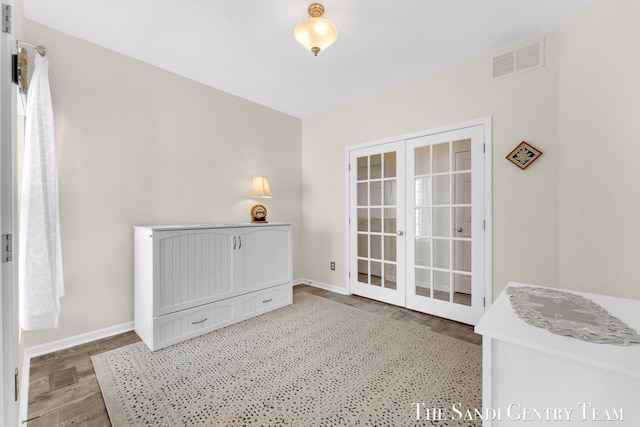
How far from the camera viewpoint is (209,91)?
304cm

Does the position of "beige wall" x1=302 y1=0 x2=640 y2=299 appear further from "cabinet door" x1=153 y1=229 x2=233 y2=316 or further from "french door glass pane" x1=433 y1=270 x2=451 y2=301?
"cabinet door" x1=153 y1=229 x2=233 y2=316

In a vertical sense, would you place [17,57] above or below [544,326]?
above

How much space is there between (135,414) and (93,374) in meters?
0.64

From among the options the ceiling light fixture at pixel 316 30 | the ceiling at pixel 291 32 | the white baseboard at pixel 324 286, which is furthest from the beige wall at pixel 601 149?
the white baseboard at pixel 324 286

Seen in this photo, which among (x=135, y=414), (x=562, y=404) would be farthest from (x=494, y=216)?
(x=135, y=414)

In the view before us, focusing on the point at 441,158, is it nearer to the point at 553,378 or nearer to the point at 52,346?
the point at 553,378

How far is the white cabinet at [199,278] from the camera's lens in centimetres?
213

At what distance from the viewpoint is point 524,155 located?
229 centimetres

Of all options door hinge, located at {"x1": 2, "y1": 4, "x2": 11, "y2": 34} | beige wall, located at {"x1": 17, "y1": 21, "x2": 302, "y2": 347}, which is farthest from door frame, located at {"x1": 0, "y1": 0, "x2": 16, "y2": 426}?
beige wall, located at {"x1": 17, "y1": 21, "x2": 302, "y2": 347}

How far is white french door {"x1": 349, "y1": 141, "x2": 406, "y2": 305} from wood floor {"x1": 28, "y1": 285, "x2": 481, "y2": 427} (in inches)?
29.7

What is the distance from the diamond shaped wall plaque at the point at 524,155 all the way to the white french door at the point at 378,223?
3.42ft

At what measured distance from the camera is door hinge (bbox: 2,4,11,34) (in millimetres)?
982

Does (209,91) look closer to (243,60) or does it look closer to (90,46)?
(243,60)

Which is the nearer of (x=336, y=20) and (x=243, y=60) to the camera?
(x=336, y=20)
